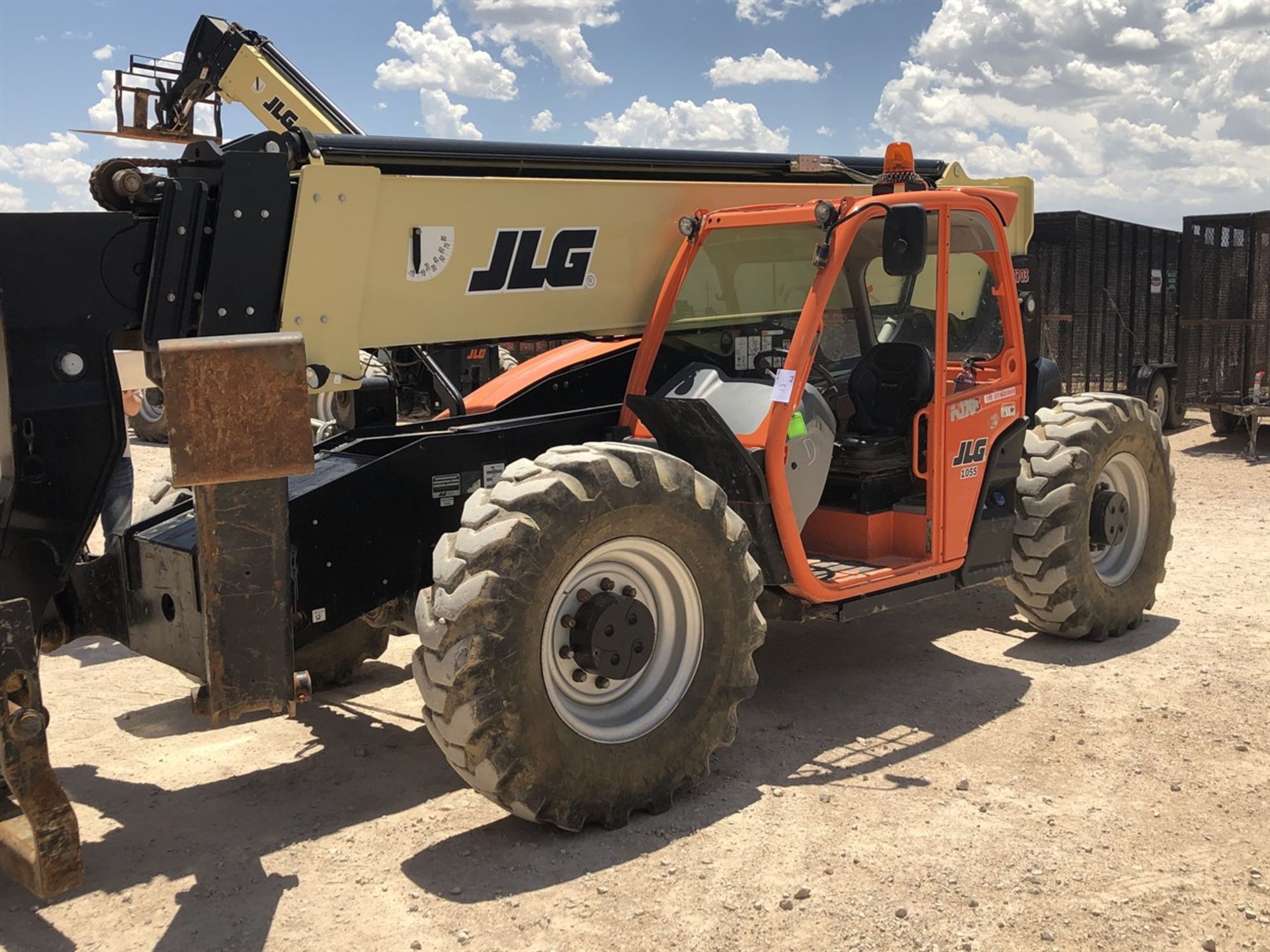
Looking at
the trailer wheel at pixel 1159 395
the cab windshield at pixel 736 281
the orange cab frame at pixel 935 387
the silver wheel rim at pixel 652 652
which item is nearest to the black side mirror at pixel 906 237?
the orange cab frame at pixel 935 387

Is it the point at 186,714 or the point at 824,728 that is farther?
the point at 186,714

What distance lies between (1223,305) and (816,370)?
12.8 m

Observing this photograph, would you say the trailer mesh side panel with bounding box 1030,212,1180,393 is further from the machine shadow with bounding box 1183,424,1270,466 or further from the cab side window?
the cab side window

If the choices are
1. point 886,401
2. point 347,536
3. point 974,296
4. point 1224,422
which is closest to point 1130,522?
point 974,296

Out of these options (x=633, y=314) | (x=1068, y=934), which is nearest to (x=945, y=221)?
(x=633, y=314)

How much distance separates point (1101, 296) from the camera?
1697cm

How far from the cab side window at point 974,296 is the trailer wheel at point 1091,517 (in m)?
0.77

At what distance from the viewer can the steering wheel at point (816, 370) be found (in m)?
5.83

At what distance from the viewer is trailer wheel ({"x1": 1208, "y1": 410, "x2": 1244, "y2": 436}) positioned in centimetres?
1614

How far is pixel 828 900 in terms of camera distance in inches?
155

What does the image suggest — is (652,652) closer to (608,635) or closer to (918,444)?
(608,635)

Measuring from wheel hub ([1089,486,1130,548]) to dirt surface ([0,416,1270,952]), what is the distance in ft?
2.11

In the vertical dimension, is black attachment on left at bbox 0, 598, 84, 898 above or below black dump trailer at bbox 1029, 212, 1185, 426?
below

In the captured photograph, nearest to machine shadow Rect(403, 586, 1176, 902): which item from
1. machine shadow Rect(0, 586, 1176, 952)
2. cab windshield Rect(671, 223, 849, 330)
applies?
machine shadow Rect(0, 586, 1176, 952)
